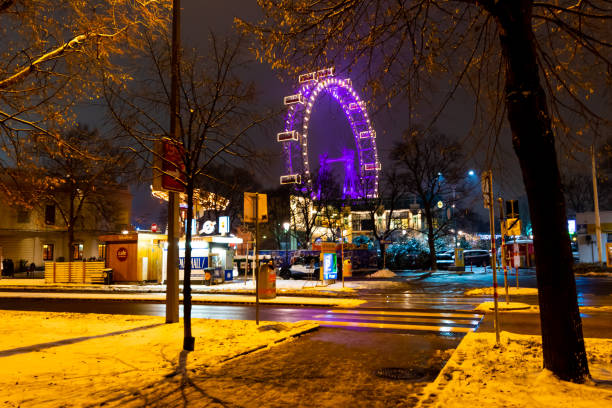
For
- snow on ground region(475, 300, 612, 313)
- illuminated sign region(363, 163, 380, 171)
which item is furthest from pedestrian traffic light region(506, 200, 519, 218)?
illuminated sign region(363, 163, 380, 171)

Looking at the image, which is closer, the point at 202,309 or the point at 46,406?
the point at 46,406

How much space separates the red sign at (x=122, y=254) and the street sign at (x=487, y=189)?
27.1 meters

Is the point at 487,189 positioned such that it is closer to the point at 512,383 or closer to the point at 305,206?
the point at 512,383

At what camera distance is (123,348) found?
838 cm

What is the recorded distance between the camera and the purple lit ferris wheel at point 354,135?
4550 cm

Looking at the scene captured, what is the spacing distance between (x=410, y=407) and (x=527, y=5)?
4.93m

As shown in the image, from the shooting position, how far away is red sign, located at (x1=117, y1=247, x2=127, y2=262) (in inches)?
1209

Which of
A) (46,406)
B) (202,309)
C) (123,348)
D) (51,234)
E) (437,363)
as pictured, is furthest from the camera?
(51,234)

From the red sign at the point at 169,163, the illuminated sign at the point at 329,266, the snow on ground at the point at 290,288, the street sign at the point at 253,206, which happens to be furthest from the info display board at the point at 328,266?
the red sign at the point at 169,163

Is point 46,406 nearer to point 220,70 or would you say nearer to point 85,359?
point 85,359

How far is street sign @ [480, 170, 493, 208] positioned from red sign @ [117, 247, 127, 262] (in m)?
27.1

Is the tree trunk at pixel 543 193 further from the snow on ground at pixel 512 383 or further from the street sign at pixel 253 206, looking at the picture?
the street sign at pixel 253 206

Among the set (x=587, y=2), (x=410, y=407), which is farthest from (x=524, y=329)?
(x=587, y=2)

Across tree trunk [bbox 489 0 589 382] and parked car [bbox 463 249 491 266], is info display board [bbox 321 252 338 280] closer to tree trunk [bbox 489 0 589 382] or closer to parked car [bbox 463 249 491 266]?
tree trunk [bbox 489 0 589 382]
